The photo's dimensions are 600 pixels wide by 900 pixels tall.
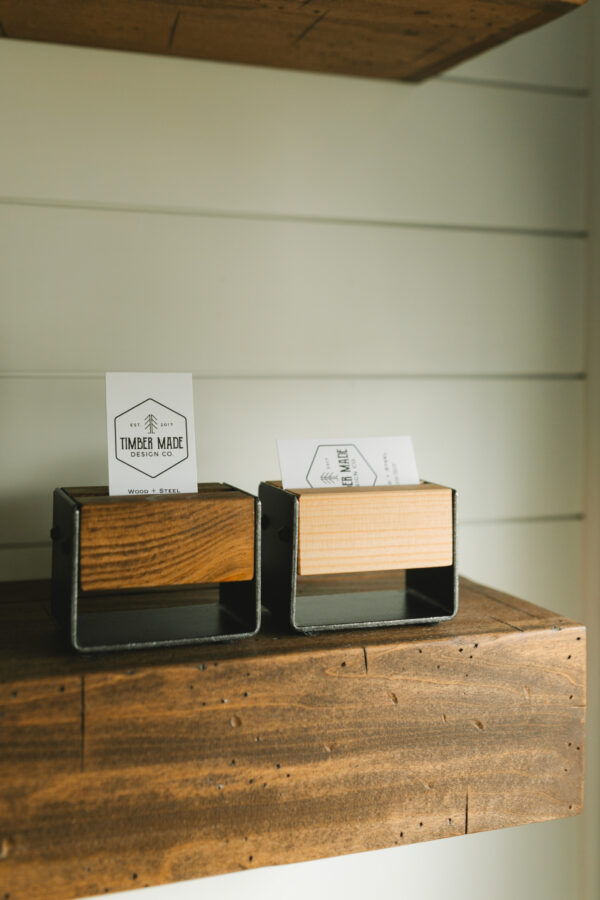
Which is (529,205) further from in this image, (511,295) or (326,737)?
(326,737)

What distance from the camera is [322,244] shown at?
4.24ft

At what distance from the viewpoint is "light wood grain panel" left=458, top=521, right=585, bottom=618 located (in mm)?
1396

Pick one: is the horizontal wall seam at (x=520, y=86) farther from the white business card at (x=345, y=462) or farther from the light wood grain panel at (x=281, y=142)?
the white business card at (x=345, y=462)

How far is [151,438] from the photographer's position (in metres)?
0.92

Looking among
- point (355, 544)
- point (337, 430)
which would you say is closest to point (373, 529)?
point (355, 544)

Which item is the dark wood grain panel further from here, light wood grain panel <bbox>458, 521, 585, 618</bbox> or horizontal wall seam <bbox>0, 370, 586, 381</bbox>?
light wood grain panel <bbox>458, 521, 585, 618</bbox>

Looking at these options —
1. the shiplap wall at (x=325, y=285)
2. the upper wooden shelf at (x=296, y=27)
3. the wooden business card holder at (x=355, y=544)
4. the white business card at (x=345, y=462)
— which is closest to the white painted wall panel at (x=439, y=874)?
the shiplap wall at (x=325, y=285)

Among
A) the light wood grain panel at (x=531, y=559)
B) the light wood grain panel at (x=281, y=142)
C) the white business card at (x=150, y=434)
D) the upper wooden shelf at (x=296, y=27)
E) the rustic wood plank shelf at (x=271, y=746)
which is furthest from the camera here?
the light wood grain panel at (x=531, y=559)

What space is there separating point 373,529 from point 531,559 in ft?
1.91

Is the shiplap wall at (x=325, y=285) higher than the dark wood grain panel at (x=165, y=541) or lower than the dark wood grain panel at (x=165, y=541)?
higher

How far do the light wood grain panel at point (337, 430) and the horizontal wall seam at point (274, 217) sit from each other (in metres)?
0.24

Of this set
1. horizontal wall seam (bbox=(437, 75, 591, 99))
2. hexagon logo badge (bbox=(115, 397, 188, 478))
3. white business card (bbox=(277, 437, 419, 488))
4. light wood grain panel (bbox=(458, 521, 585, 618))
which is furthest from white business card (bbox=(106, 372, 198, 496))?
horizontal wall seam (bbox=(437, 75, 591, 99))

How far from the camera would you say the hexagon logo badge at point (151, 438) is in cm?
91

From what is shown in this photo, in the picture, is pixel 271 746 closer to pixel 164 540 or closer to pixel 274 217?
pixel 164 540
